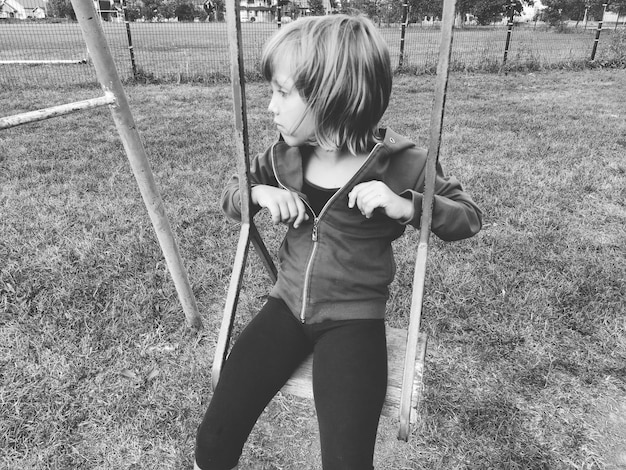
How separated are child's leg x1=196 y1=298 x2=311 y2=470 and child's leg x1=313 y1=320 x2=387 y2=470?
91 millimetres

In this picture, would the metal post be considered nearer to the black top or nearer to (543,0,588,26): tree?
the black top

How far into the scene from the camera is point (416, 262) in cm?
135

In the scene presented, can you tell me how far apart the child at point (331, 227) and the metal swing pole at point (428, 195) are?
0.07 meters

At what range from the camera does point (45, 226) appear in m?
3.22

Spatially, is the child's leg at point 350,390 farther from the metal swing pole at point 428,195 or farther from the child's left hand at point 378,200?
the child's left hand at point 378,200

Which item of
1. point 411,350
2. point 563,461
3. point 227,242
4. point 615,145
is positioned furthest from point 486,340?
point 615,145

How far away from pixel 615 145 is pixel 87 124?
5658 mm

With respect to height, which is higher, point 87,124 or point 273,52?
point 273,52

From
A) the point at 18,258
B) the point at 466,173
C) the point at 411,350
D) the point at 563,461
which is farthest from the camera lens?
the point at 466,173

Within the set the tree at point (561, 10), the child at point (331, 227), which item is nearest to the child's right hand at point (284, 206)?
the child at point (331, 227)

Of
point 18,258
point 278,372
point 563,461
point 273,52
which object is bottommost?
point 563,461

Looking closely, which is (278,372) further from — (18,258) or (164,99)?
(164,99)

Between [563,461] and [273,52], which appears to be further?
[563,461]

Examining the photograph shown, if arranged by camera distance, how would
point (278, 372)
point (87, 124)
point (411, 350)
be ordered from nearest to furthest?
1. point (411, 350)
2. point (278, 372)
3. point (87, 124)
